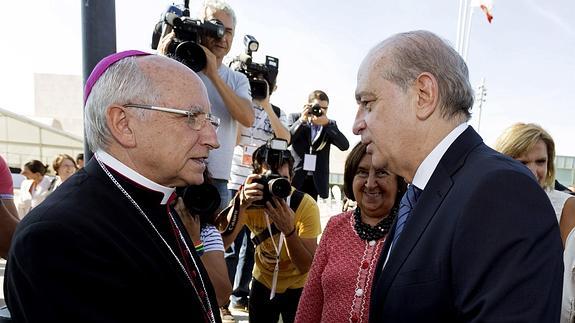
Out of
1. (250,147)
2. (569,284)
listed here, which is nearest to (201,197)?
(250,147)

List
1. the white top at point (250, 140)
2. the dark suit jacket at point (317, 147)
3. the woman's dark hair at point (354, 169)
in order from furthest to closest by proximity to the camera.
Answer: the dark suit jacket at point (317, 147) → the white top at point (250, 140) → the woman's dark hair at point (354, 169)

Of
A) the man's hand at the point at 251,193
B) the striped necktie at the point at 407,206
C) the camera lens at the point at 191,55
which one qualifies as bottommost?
the man's hand at the point at 251,193

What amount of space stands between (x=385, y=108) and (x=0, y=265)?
6.92m

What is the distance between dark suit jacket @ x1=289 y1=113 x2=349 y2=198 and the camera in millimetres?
5008

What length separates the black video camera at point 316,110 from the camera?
4.80 m

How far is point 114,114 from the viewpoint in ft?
4.28

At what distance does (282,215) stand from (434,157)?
157 centimetres

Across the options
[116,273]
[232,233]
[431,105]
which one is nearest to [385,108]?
[431,105]

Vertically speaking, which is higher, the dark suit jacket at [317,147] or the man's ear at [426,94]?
the man's ear at [426,94]

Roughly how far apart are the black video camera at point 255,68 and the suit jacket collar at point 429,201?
91.6 inches

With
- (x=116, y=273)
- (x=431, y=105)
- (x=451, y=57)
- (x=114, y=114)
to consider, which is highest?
(x=451, y=57)

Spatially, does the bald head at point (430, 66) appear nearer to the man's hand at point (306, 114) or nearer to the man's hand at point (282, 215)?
the man's hand at point (282, 215)

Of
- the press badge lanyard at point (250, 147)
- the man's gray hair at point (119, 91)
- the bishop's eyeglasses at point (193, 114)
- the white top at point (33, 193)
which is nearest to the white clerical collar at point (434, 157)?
the bishop's eyeglasses at point (193, 114)

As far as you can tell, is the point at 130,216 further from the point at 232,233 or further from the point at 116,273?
the point at 232,233
